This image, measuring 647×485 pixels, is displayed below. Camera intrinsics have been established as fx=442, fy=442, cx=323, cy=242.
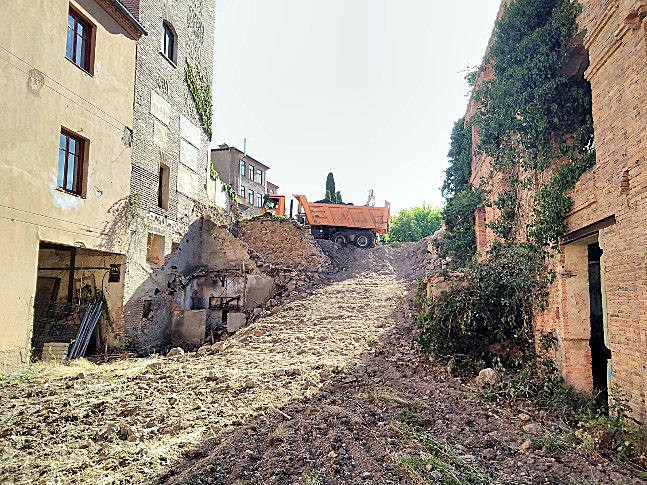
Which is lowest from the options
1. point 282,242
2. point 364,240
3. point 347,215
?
point 282,242

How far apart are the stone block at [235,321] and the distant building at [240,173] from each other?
20.1 m

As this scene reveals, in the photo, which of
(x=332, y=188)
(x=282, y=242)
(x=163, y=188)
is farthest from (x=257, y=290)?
(x=332, y=188)

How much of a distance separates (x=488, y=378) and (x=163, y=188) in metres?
11.4

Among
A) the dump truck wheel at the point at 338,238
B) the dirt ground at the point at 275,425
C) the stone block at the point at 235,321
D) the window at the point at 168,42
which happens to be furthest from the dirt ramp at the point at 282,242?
the dirt ground at the point at 275,425

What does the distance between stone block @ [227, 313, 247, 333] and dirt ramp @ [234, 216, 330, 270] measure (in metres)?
3.66

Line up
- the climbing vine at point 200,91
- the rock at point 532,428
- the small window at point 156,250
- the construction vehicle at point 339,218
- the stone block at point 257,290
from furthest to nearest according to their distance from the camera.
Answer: the construction vehicle at point 339,218, the climbing vine at point 200,91, the stone block at point 257,290, the small window at point 156,250, the rock at point 532,428

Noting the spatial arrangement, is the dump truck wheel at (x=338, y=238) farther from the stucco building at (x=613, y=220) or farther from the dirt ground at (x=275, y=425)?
the stucco building at (x=613, y=220)

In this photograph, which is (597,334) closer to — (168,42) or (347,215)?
(168,42)

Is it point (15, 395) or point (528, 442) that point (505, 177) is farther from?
point (15, 395)

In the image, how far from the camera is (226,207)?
20.0 metres

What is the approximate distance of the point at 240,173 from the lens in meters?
36.1

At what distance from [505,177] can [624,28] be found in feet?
14.8

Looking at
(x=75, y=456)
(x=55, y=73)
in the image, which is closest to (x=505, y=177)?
(x=75, y=456)

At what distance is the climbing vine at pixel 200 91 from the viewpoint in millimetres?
16248
